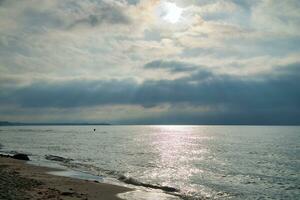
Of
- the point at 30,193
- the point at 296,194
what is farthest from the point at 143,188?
the point at 296,194

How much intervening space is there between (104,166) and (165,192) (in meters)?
22.0

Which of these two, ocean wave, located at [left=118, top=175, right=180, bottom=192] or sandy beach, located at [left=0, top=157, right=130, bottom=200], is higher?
sandy beach, located at [left=0, top=157, right=130, bottom=200]

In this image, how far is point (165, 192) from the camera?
3073 centimetres

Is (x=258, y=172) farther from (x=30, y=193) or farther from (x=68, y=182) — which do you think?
(x=30, y=193)

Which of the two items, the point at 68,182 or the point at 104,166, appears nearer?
the point at 68,182

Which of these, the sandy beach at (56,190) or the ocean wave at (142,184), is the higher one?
the sandy beach at (56,190)

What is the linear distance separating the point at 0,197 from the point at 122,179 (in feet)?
62.1

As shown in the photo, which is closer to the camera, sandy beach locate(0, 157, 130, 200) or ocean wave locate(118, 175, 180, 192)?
sandy beach locate(0, 157, 130, 200)

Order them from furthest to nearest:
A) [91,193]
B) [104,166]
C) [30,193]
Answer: [104,166], [91,193], [30,193]

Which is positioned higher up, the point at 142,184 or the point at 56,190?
the point at 56,190

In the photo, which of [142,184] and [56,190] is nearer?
[56,190]

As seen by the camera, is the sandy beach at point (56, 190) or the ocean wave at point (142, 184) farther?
the ocean wave at point (142, 184)

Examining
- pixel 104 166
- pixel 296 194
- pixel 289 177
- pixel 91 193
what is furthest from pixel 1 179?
pixel 289 177

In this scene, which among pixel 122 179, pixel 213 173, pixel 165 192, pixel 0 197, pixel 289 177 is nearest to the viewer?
pixel 0 197
